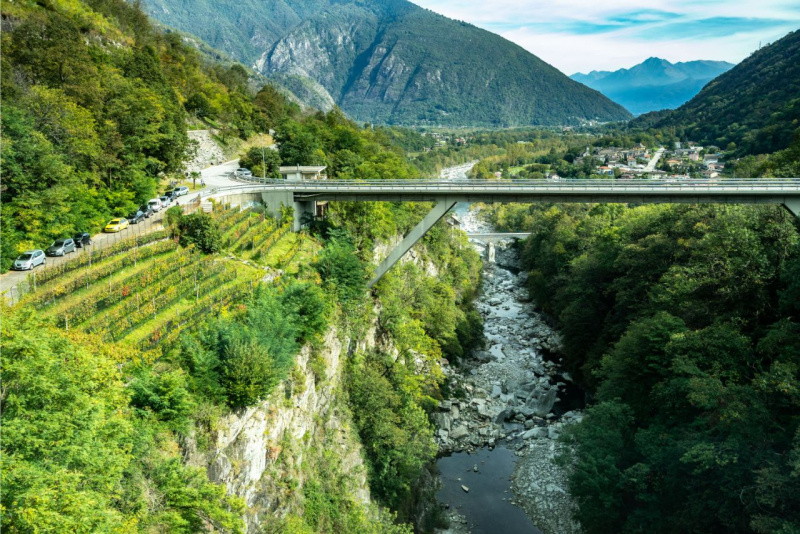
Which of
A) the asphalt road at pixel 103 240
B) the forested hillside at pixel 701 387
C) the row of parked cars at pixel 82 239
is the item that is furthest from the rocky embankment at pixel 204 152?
the forested hillside at pixel 701 387

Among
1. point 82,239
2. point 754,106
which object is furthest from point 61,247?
point 754,106

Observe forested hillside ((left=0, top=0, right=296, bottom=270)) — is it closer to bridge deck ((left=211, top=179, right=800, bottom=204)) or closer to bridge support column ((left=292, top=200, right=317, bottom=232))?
bridge deck ((left=211, top=179, right=800, bottom=204))

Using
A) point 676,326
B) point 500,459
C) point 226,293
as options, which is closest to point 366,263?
point 226,293

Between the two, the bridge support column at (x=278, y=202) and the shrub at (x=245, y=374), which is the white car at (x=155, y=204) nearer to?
the bridge support column at (x=278, y=202)

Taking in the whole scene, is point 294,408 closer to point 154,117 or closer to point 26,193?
point 26,193

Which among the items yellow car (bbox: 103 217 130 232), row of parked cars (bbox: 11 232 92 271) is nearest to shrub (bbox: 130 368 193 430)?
row of parked cars (bbox: 11 232 92 271)

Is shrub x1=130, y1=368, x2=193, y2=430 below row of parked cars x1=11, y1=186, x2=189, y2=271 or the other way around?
below
